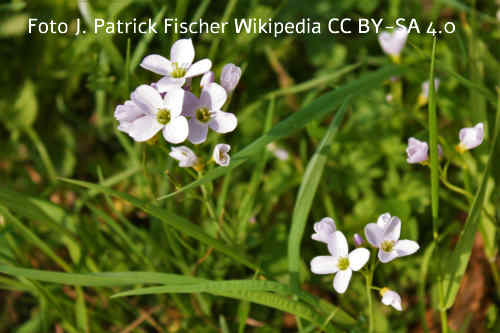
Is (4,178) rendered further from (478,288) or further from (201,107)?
(478,288)

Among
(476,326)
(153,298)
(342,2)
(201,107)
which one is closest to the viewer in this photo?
(201,107)

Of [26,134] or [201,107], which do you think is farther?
[26,134]

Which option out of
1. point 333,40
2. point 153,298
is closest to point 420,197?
point 333,40

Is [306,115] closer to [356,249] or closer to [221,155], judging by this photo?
[221,155]

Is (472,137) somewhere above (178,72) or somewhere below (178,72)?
below

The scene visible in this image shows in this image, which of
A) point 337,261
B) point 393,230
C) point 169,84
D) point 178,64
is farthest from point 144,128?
point 393,230

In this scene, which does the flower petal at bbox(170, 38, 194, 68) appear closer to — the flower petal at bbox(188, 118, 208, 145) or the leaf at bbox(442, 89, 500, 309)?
the flower petal at bbox(188, 118, 208, 145)

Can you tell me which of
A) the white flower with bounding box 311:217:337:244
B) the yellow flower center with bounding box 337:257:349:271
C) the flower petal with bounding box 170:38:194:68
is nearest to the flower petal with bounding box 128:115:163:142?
the flower petal with bounding box 170:38:194:68
